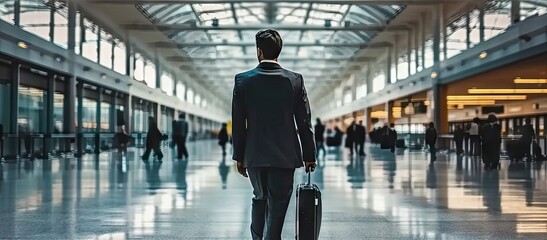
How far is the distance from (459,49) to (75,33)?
16.3m

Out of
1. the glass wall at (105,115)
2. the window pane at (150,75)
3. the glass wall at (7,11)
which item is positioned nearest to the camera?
the glass wall at (7,11)

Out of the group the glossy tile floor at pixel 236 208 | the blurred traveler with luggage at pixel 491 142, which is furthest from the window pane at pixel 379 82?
the glossy tile floor at pixel 236 208

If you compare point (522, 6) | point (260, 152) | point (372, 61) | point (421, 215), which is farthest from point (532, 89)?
point (260, 152)

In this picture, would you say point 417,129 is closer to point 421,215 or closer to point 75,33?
point 75,33

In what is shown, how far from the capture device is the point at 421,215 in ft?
24.3

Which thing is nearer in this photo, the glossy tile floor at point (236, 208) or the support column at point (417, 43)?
the glossy tile floor at point (236, 208)

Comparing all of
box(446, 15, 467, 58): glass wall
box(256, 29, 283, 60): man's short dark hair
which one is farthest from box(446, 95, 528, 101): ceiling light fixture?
box(256, 29, 283, 60): man's short dark hair

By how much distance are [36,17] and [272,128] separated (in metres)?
20.3

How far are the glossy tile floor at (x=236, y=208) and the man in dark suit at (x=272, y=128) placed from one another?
1914 millimetres

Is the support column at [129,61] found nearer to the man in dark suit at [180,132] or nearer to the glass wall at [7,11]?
the man in dark suit at [180,132]

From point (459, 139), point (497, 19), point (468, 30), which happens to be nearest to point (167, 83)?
point (459, 139)

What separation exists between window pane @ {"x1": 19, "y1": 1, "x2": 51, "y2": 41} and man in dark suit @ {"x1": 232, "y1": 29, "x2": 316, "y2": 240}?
61.2ft

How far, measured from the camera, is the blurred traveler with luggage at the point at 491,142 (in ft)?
56.5

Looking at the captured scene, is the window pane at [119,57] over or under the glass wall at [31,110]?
over
